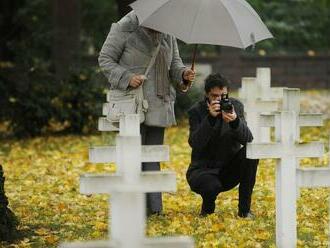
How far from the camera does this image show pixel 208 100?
7.41 metres

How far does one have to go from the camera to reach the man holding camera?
7262 millimetres

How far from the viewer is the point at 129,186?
167 inches

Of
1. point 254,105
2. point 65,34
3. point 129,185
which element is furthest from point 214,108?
point 65,34

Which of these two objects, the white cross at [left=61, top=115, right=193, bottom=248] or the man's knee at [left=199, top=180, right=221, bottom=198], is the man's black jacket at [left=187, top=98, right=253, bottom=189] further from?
the white cross at [left=61, top=115, right=193, bottom=248]

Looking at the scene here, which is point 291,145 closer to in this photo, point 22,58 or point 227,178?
point 227,178

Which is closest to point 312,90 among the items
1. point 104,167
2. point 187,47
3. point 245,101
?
point 187,47

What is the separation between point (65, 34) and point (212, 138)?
11.2 meters

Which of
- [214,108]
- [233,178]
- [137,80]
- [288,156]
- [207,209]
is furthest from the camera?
[207,209]

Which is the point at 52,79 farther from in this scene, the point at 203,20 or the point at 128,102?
the point at 203,20

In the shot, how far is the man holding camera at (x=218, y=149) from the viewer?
726 cm

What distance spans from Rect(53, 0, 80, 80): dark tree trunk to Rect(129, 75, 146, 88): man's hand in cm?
954

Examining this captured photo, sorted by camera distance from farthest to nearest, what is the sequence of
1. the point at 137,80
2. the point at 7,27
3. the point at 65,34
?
the point at 7,27, the point at 65,34, the point at 137,80

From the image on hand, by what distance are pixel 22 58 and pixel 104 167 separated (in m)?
4.90

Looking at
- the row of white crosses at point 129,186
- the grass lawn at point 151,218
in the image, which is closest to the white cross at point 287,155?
the grass lawn at point 151,218
